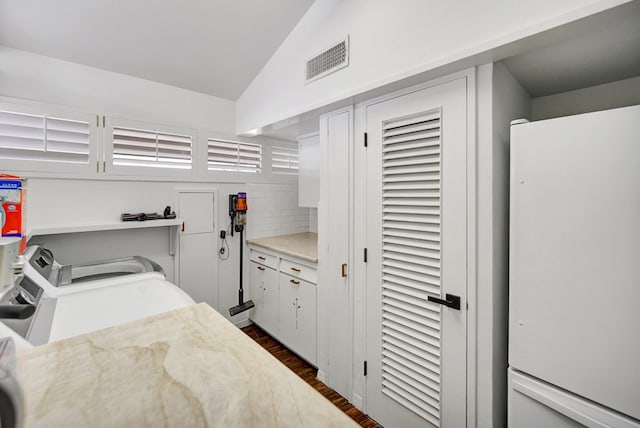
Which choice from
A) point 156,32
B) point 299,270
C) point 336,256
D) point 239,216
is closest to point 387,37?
point 336,256

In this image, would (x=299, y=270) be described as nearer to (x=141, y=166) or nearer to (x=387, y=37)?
(x=141, y=166)

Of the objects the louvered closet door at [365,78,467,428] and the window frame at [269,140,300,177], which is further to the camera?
the window frame at [269,140,300,177]

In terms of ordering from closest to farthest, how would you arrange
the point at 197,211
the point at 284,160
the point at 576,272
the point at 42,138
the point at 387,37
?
1. the point at 576,272
2. the point at 387,37
3. the point at 42,138
4. the point at 197,211
5. the point at 284,160

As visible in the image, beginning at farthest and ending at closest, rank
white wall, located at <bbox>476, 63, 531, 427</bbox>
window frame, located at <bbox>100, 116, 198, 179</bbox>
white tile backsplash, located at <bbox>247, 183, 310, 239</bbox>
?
white tile backsplash, located at <bbox>247, 183, 310, 239</bbox> → window frame, located at <bbox>100, 116, 198, 179</bbox> → white wall, located at <bbox>476, 63, 531, 427</bbox>

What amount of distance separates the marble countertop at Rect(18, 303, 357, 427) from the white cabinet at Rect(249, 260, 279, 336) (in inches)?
80.3

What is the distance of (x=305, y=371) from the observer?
8.17 feet

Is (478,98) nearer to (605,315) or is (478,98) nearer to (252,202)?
(605,315)

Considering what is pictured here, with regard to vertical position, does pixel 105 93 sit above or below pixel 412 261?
above

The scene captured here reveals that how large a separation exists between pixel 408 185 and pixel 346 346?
120 cm

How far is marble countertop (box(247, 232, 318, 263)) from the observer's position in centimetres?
247

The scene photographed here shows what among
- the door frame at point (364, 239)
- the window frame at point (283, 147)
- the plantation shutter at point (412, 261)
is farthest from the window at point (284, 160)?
the plantation shutter at point (412, 261)

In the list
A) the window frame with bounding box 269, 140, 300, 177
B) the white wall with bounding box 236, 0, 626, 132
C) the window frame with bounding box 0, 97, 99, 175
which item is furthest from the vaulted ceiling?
the window frame with bounding box 269, 140, 300, 177

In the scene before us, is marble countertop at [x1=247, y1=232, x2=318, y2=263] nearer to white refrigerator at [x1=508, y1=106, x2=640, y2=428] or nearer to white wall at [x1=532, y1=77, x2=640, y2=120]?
white refrigerator at [x1=508, y1=106, x2=640, y2=428]

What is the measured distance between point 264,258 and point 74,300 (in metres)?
1.66
